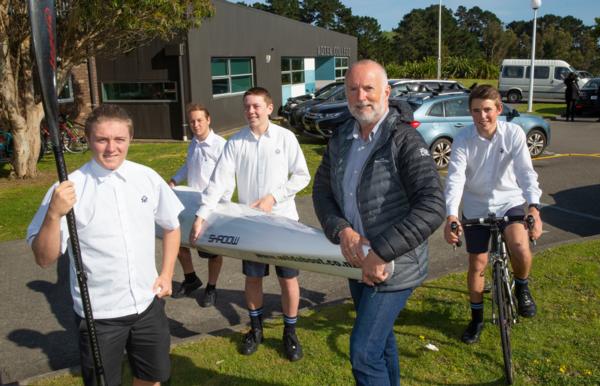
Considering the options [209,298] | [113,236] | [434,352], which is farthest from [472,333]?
[113,236]

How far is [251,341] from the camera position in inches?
171

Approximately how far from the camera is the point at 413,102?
13273 mm

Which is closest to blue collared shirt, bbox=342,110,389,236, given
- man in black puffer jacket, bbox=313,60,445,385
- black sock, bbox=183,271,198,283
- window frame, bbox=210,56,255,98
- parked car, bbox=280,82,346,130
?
man in black puffer jacket, bbox=313,60,445,385

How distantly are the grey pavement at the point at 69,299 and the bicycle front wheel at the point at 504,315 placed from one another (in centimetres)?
172

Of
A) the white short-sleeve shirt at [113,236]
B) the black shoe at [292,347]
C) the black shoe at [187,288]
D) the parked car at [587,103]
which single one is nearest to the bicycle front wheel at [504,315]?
the black shoe at [292,347]

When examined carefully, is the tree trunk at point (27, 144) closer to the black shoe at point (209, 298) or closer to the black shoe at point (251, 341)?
the black shoe at point (209, 298)

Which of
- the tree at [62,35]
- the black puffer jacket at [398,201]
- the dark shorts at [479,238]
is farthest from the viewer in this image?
the tree at [62,35]

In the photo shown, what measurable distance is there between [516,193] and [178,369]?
2.93m

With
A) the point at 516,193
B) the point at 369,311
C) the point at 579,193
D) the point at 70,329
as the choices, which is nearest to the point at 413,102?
the point at 579,193

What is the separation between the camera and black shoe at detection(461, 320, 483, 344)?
439 centimetres

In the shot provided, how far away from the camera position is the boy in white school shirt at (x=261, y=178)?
166 inches

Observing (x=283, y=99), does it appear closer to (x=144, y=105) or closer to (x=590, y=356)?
(x=144, y=105)

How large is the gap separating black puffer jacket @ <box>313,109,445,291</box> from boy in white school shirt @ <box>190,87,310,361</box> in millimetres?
1366

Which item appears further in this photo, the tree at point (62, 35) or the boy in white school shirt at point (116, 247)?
the tree at point (62, 35)
